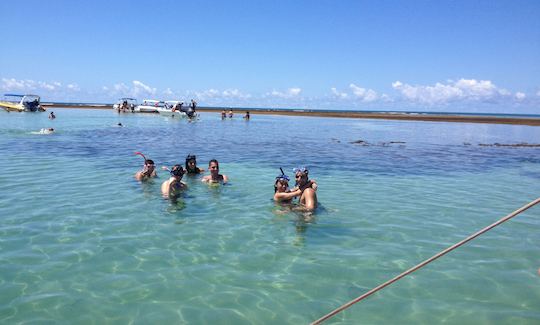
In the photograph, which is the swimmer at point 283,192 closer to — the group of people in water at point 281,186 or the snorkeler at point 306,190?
the group of people in water at point 281,186

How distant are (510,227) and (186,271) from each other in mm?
7284

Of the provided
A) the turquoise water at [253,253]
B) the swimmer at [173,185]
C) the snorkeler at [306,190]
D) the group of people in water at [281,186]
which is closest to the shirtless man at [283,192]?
the group of people in water at [281,186]

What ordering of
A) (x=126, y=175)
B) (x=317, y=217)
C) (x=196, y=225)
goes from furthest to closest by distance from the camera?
1. (x=126, y=175)
2. (x=317, y=217)
3. (x=196, y=225)

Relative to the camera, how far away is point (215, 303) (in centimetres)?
547

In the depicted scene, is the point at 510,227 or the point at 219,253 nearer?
the point at 219,253

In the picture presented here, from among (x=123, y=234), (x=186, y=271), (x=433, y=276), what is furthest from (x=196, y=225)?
(x=433, y=276)

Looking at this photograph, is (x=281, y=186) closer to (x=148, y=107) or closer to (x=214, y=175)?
(x=214, y=175)

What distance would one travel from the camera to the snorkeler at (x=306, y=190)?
9.59 meters

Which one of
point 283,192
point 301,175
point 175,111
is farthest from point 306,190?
point 175,111

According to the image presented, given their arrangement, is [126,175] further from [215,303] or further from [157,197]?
[215,303]

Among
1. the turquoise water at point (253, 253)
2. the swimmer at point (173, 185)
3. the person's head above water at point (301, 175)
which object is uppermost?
the person's head above water at point (301, 175)

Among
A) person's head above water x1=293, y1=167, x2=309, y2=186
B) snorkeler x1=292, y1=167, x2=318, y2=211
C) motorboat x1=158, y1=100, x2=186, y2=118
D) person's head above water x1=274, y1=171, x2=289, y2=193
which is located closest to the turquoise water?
snorkeler x1=292, y1=167, x2=318, y2=211

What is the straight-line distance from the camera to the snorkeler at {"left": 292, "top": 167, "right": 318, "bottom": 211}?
31.4 ft

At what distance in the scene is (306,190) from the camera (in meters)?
9.69
